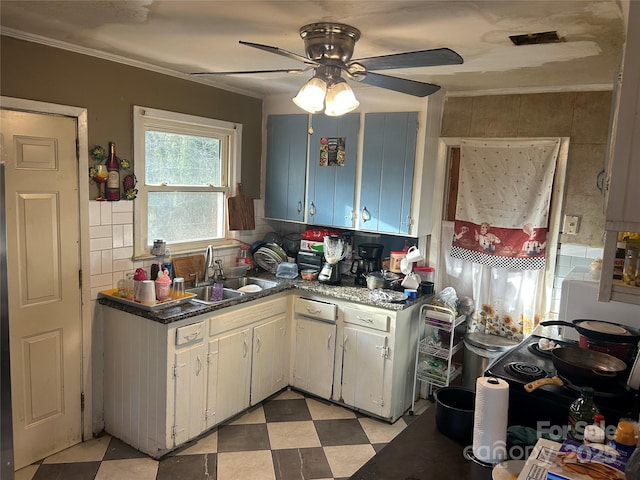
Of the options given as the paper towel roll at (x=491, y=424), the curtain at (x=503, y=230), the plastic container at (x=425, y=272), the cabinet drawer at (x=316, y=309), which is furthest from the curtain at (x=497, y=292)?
the paper towel roll at (x=491, y=424)

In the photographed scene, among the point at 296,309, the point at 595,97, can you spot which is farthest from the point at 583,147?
the point at 296,309

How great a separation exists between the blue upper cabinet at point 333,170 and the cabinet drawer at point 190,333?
133 centimetres

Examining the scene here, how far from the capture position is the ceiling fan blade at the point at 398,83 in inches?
81.0

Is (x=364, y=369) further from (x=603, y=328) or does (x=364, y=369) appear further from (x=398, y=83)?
(x=398, y=83)

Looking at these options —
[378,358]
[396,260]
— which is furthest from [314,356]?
[396,260]

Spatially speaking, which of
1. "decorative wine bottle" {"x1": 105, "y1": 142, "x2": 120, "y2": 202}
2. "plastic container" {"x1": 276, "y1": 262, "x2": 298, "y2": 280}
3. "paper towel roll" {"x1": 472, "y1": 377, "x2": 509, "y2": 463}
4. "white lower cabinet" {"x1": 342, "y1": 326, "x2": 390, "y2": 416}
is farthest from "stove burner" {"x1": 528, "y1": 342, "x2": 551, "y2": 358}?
"decorative wine bottle" {"x1": 105, "y1": 142, "x2": 120, "y2": 202}

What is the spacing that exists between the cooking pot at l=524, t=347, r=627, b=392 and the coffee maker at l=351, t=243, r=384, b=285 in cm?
177

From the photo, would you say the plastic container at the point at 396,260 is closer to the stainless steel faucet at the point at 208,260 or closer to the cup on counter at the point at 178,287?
the stainless steel faucet at the point at 208,260

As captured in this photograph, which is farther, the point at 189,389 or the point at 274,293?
the point at 274,293

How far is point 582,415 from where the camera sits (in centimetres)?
158

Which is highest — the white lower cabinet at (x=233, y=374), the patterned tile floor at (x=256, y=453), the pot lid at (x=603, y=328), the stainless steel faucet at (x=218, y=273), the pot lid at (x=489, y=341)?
the pot lid at (x=603, y=328)

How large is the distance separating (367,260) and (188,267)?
1.31 metres

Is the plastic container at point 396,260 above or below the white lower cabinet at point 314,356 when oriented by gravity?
above

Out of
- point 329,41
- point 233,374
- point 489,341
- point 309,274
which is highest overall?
point 329,41
